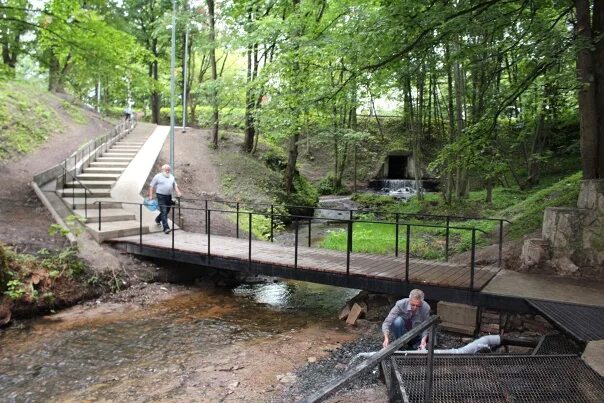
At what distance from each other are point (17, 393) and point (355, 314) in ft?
17.5

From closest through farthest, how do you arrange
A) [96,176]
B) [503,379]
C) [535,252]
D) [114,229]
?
[503,379], [535,252], [114,229], [96,176]

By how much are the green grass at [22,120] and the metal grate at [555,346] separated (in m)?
16.5

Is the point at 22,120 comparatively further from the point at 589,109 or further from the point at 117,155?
the point at 589,109

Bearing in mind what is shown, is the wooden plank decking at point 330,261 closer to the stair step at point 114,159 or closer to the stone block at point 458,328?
the stone block at point 458,328

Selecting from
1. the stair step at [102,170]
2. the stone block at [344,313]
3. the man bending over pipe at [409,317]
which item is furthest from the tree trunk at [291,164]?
the man bending over pipe at [409,317]

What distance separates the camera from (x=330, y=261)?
871 cm

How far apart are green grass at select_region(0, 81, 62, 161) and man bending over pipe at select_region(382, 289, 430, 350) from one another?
14.7 meters

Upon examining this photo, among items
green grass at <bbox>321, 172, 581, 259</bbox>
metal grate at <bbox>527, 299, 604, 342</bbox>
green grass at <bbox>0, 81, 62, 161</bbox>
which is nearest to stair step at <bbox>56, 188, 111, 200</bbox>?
green grass at <bbox>0, 81, 62, 161</bbox>

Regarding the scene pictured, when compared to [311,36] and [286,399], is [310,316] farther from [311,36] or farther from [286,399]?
[311,36]

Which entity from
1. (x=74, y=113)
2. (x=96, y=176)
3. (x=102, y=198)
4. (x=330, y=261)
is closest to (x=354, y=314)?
(x=330, y=261)

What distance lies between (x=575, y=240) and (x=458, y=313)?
2.49 metres

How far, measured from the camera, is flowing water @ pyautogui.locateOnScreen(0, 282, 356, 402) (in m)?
5.79

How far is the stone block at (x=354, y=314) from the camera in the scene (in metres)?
8.09

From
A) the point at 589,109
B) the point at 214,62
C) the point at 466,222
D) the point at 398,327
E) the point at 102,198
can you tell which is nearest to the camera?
the point at 398,327
